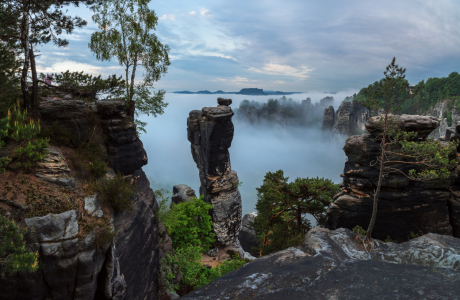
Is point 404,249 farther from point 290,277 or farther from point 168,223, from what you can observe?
point 168,223

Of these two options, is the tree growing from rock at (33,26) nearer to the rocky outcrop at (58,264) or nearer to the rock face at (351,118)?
the rocky outcrop at (58,264)

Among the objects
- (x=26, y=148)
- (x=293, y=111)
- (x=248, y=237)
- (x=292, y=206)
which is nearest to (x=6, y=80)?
(x=26, y=148)

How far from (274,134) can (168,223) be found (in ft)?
513

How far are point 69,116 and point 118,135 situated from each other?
2.92 m

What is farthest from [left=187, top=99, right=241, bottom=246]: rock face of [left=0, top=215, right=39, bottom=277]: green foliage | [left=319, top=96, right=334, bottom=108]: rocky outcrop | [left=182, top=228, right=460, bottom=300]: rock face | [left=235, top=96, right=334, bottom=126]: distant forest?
[left=319, top=96, right=334, bottom=108]: rocky outcrop

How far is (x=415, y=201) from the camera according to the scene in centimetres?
1727

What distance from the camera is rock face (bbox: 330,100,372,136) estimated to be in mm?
91812

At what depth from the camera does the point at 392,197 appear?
1736 centimetres

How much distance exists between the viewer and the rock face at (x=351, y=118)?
9181 cm

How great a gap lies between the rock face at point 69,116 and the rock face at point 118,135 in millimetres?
1345

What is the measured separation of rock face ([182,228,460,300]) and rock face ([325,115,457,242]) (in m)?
9.78

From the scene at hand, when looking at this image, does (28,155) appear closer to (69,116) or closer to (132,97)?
(69,116)

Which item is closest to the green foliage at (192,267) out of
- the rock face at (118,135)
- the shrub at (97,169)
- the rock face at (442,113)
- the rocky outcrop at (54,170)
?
the rock face at (118,135)

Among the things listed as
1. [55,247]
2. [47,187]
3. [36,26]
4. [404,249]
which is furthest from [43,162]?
[404,249]
